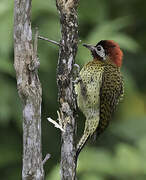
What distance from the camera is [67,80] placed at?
146 inches

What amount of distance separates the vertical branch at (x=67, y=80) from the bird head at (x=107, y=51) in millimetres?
1179

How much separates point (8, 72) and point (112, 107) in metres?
1.34

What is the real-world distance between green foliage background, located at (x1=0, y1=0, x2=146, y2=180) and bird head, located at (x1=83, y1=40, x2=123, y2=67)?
2.17 feet

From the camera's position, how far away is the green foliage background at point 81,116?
17.4 ft

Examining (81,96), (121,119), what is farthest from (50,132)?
(81,96)

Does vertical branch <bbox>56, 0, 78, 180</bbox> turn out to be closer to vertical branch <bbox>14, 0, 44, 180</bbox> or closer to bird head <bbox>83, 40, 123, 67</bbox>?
vertical branch <bbox>14, 0, 44, 180</bbox>

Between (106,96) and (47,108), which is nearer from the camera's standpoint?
(106,96)

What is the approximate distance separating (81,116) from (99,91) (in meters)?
1.66

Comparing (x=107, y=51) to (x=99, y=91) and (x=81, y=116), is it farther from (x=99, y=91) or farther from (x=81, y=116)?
(x=81, y=116)

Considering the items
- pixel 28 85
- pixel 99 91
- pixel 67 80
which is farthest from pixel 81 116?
pixel 28 85

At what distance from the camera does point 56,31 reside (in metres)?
6.04

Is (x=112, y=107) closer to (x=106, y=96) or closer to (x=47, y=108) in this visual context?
(x=106, y=96)

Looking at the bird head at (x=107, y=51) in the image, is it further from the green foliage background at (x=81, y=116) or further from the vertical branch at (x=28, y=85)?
the vertical branch at (x=28, y=85)

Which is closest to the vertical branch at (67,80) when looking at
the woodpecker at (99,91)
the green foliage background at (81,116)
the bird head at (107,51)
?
the woodpecker at (99,91)
